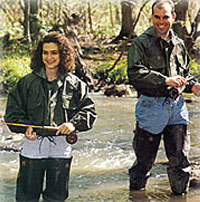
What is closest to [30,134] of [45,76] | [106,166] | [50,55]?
[45,76]

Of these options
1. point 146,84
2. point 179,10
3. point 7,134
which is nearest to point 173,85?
point 146,84

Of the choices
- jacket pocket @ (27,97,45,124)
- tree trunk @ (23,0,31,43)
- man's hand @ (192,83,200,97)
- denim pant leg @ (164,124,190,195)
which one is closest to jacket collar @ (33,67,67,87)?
jacket pocket @ (27,97,45,124)

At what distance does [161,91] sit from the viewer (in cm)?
445

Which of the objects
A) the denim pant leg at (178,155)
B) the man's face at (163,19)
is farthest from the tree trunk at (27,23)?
the denim pant leg at (178,155)

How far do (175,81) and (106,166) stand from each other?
2.09 metres

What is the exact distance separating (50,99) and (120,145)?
363 cm

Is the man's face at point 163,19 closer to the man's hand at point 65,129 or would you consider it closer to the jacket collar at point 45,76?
the jacket collar at point 45,76

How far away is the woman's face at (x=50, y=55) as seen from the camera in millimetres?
3895

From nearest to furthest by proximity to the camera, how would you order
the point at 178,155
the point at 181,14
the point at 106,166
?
the point at 178,155 → the point at 106,166 → the point at 181,14

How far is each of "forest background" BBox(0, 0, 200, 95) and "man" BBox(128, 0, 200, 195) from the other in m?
7.57

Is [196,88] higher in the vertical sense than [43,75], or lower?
lower

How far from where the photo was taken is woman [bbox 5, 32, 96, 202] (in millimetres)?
3779

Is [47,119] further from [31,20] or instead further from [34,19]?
[31,20]

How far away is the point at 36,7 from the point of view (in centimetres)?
1973
